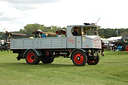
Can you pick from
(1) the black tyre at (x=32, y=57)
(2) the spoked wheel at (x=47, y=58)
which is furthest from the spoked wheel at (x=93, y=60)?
(1) the black tyre at (x=32, y=57)

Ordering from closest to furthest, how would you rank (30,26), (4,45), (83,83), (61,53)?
(83,83) < (61,53) < (4,45) < (30,26)

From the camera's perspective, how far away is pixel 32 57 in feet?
62.3

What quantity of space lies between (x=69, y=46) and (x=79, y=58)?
1.14m

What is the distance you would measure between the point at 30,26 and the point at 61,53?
113 m

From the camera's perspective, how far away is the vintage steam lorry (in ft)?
56.5

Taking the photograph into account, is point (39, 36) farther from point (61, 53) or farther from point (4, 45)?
point (4, 45)

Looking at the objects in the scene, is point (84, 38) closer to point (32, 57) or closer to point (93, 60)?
point (93, 60)

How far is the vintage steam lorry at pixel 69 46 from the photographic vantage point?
56.5 ft

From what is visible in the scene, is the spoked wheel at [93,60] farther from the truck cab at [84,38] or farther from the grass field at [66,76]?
the grass field at [66,76]

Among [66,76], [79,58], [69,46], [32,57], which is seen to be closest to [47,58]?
[32,57]

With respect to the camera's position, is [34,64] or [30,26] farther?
[30,26]

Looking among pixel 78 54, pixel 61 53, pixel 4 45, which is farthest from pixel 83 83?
pixel 4 45

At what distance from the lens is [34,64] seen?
1878 cm

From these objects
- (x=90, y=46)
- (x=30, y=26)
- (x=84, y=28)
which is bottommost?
(x=90, y=46)
